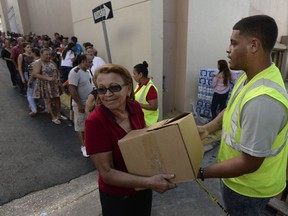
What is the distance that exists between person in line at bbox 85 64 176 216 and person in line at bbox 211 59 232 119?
13.7 feet

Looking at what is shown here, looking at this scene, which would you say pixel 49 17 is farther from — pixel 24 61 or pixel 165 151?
pixel 165 151

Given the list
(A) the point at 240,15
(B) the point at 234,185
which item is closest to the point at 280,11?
(A) the point at 240,15

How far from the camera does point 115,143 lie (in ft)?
4.81

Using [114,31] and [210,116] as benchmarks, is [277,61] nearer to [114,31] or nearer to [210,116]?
[210,116]

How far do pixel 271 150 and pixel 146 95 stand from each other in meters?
2.21

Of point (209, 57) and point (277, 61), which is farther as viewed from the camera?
point (277, 61)

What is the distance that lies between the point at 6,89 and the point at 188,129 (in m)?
8.75

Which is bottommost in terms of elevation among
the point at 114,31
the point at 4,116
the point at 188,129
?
the point at 4,116

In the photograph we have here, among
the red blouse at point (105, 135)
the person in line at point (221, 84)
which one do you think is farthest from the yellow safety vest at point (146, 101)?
the person in line at point (221, 84)

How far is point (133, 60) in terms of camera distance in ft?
19.7

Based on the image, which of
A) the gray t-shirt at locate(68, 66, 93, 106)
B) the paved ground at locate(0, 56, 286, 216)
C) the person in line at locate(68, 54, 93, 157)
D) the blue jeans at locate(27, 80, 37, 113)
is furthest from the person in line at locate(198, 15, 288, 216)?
the blue jeans at locate(27, 80, 37, 113)

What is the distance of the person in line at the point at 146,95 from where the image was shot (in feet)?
10.6

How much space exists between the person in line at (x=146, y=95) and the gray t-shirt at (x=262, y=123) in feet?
6.88

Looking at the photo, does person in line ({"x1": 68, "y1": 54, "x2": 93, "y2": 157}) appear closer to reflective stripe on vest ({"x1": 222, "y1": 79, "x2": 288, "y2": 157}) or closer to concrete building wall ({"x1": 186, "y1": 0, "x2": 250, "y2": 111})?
reflective stripe on vest ({"x1": 222, "y1": 79, "x2": 288, "y2": 157})
